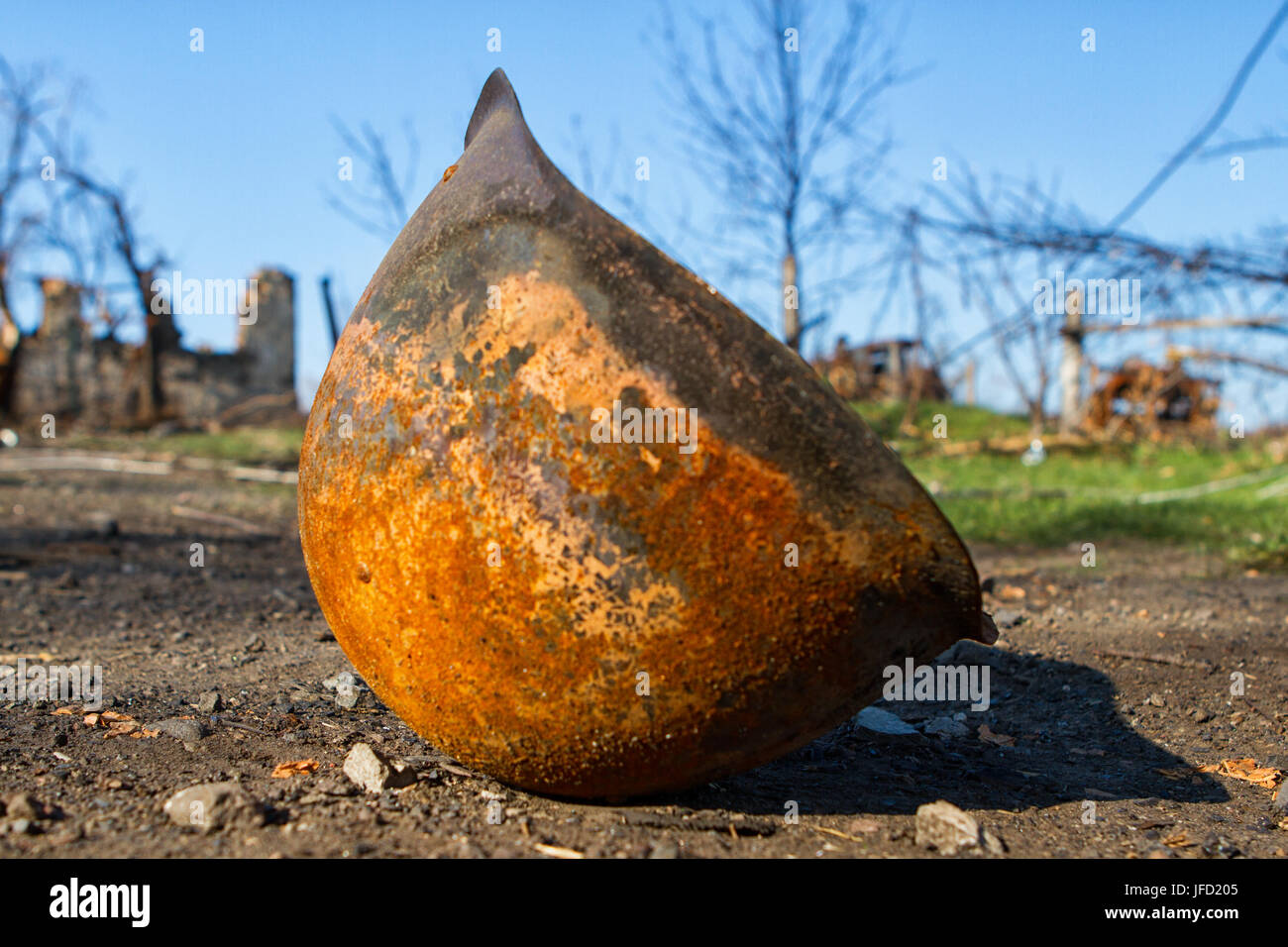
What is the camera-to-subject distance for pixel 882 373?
61.9ft

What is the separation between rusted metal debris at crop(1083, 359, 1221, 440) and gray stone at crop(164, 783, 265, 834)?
597 inches

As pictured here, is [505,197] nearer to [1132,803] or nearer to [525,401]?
[525,401]

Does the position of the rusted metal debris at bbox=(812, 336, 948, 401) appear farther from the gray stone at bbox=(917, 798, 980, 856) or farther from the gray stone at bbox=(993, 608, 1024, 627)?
the gray stone at bbox=(917, 798, 980, 856)

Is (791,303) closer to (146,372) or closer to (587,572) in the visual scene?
(587,572)

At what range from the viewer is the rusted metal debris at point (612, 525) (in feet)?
6.08

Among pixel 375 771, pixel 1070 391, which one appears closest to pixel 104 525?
pixel 375 771

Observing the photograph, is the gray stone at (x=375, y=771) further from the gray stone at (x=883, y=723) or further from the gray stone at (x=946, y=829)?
the gray stone at (x=883, y=723)

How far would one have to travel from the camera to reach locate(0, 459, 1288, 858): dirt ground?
2.04 meters

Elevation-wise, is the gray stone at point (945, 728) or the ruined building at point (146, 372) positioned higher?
the ruined building at point (146, 372)

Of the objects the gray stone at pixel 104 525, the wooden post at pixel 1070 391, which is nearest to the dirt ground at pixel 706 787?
the gray stone at pixel 104 525

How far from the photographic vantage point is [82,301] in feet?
65.8

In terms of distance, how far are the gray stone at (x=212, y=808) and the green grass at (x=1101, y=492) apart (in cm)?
594
